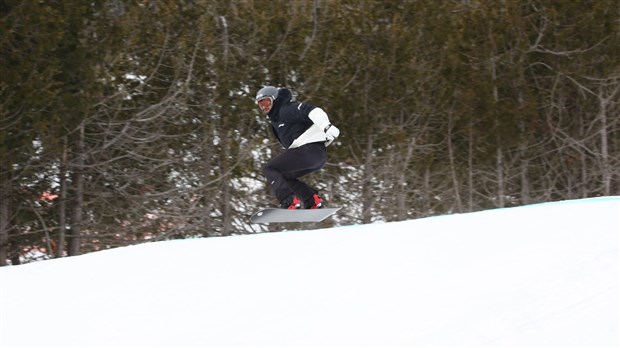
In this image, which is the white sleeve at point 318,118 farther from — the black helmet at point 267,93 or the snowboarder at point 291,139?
the black helmet at point 267,93

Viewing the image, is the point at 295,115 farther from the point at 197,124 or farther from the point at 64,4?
the point at 197,124

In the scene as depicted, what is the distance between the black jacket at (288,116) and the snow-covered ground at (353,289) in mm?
1377

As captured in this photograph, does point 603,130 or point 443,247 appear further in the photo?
point 603,130

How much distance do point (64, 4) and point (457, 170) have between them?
9.19 metres

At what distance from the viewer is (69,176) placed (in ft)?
48.2

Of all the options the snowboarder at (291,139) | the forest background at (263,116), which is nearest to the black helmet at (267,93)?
the snowboarder at (291,139)

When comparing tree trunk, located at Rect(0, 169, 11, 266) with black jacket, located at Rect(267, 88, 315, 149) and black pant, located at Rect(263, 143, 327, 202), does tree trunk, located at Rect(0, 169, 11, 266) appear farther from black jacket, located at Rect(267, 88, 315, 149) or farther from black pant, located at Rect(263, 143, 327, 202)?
black jacket, located at Rect(267, 88, 315, 149)

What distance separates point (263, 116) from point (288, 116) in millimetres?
7216

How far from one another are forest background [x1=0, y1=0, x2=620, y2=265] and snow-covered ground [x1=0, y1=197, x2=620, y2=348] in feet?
19.0

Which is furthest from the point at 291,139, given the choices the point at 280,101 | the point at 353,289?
the point at 353,289

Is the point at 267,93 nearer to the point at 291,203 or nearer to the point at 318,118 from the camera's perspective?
the point at 318,118

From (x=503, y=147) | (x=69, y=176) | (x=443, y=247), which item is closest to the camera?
(x=443, y=247)

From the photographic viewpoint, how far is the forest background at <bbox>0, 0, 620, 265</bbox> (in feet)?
43.4

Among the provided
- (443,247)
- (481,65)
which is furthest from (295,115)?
(481,65)
